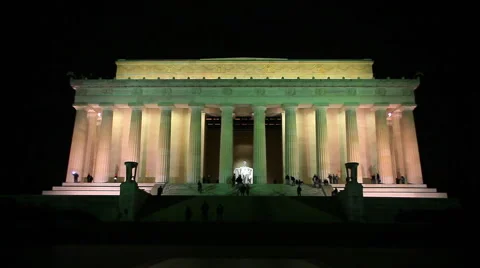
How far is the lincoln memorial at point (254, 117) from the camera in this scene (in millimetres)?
49281

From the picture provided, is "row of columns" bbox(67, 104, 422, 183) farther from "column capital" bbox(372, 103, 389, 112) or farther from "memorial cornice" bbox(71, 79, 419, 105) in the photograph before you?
"memorial cornice" bbox(71, 79, 419, 105)

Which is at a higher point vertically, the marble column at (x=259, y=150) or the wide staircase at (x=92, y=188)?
the marble column at (x=259, y=150)

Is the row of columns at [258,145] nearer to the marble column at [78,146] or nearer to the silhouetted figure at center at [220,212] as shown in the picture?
the marble column at [78,146]

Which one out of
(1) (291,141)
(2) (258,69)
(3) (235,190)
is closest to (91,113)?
(2) (258,69)

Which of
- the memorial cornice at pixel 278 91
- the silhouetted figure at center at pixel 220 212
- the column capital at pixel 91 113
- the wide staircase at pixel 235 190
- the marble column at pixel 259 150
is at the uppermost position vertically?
the memorial cornice at pixel 278 91

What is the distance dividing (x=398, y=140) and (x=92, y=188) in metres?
34.0

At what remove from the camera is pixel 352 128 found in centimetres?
4944

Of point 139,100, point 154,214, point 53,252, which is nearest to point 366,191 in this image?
point 154,214

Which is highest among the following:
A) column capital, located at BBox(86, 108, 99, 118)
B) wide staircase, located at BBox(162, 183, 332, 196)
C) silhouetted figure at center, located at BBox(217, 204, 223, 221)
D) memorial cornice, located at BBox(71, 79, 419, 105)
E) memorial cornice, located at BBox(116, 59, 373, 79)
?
memorial cornice, located at BBox(116, 59, 373, 79)

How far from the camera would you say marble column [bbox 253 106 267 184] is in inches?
1908

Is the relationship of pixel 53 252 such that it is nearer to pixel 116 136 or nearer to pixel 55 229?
pixel 55 229

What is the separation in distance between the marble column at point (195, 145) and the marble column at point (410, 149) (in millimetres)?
22563

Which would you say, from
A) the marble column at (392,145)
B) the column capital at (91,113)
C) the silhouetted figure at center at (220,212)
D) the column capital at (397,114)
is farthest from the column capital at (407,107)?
the column capital at (91,113)

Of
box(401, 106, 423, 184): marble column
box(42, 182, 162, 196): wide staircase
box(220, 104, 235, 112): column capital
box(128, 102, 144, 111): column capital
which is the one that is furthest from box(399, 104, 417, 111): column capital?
box(128, 102, 144, 111): column capital
